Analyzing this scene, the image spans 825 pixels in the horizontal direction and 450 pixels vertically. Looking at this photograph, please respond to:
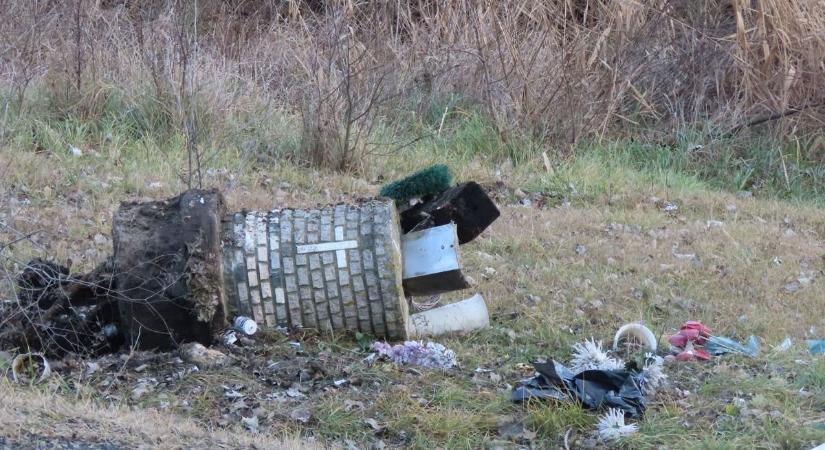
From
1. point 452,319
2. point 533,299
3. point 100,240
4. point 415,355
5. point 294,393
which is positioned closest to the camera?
point 294,393

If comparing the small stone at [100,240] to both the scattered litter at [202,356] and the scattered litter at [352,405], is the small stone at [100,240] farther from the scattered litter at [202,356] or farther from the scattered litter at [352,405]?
the scattered litter at [352,405]

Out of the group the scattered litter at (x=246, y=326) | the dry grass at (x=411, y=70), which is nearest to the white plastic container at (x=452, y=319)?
the scattered litter at (x=246, y=326)

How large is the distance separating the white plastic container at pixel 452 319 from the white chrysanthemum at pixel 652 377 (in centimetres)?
98

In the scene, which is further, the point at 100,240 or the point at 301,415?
the point at 100,240

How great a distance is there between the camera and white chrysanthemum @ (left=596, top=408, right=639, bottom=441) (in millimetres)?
4305

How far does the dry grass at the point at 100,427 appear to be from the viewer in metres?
3.65

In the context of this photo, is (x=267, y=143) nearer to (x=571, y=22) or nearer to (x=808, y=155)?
(x=571, y=22)

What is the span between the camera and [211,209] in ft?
16.1

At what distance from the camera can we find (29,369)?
458cm

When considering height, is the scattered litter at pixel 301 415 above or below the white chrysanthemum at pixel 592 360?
above

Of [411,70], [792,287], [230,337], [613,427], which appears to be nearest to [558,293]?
[792,287]

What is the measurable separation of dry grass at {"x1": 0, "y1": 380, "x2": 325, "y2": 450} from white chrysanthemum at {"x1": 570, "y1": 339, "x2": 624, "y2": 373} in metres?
1.41

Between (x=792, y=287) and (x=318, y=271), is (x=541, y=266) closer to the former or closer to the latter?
(x=792, y=287)

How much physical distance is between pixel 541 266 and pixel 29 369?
10.8 ft
